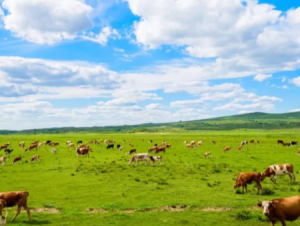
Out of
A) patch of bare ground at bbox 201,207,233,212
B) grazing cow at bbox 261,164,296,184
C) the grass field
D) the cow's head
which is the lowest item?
patch of bare ground at bbox 201,207,233,212

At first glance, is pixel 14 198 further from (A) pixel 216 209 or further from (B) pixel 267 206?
(B) pixel 267 206

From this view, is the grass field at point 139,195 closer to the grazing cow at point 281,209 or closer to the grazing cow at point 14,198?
the grazing cow at point 14,198

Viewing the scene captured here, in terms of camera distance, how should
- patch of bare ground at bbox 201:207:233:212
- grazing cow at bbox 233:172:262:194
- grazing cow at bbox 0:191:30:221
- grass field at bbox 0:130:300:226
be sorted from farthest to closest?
1. grazing cow at bbox 233:172:262:194
2. patch of bare ground at bbox 201:207:233:212
3. grass field at bbox 0:130:300:226
4. grazing cow at bbox 0:191:30:221

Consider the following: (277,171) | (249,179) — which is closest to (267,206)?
(249,179)

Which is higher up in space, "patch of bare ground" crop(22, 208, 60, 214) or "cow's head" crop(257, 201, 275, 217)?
"cow's head" crop(257, 201, 275, 217)

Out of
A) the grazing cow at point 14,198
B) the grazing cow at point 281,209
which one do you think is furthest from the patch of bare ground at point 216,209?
the grazing cow at point 14,198

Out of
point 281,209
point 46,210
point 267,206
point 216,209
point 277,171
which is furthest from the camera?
point 277,171

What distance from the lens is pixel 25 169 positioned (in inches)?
1364

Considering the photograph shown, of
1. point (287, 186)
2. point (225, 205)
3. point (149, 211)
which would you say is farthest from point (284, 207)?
point (287, 186)

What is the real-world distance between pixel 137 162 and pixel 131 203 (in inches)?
761

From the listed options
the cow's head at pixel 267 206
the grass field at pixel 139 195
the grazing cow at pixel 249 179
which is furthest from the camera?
the grazing cow at pixel 249 179

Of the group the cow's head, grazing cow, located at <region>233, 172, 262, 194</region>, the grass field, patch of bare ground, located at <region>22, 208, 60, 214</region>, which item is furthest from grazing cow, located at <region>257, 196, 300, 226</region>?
patch of bare ground, located at <region>22, 208, 60, 214</region>

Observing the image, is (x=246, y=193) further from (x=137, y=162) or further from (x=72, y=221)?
(x=137, y=162)

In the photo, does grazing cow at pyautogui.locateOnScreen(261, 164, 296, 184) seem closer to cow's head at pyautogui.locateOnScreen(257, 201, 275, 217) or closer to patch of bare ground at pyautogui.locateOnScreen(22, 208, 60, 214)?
cow's head at pyautogui.locateOnScreen(257, 201, 275, 217)
